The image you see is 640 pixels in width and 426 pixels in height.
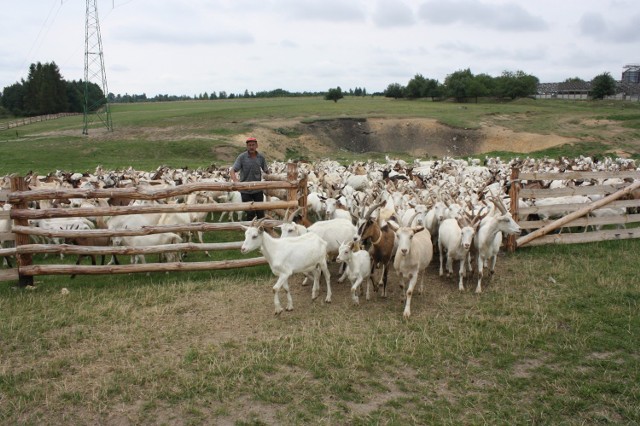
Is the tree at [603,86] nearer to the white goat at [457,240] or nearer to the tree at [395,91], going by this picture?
the tree at [395,91]

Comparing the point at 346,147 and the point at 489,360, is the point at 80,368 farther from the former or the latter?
the point at 346,147

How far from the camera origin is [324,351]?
267 inches

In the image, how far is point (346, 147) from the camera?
4472 cm

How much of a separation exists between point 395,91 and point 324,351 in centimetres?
9867

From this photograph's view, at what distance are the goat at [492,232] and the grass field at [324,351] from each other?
52cm

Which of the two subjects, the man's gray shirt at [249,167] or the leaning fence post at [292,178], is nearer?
the leaning fence post at [292,178]

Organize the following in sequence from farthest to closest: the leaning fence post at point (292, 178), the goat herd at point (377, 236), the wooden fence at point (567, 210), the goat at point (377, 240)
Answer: the wooden fence at point (567, 210) < the leaning fence post at point (292, 178) < the goat at point (377, 240) < the goat herd at point (377, 236)

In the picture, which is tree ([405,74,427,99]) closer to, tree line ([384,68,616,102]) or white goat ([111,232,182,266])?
tree line ([384,68,616,102])

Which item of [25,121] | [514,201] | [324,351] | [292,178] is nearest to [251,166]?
[292,178]

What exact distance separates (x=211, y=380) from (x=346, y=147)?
3960 centimetres

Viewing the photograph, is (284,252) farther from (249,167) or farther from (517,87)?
(517,87)

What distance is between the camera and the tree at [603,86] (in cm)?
7675

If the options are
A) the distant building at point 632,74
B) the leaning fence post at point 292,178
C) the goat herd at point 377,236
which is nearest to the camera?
the goat herd at point 377,236

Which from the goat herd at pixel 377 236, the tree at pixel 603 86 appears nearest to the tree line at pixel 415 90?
the tree at pixel 603 86
